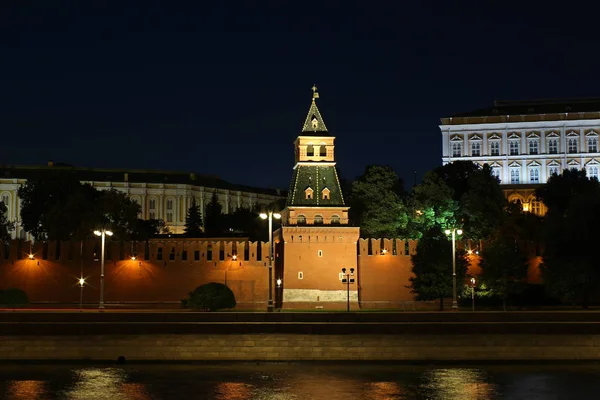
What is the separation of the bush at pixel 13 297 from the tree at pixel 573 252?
3146 centimetres

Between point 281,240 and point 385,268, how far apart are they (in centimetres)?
700

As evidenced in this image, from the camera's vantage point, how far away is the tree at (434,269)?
61469 mm

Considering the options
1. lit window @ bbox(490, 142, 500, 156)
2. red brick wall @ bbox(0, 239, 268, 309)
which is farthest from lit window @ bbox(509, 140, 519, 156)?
red brick wall @ bbox(0, 239, 268, 309)

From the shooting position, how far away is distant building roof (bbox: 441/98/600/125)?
117250mm

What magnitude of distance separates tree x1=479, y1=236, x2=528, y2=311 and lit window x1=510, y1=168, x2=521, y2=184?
55624mm

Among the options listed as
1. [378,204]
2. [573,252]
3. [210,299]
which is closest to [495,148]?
[378,204]

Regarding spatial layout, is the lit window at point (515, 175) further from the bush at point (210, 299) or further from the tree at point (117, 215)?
the bush at point (210, 299)

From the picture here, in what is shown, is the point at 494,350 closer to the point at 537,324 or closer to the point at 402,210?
the point at 537,324

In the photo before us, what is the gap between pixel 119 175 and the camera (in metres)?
152

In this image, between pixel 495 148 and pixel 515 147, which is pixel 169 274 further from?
pixel 515 147

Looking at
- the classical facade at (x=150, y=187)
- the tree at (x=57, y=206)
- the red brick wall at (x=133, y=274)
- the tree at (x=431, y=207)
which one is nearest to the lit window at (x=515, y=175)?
the tree at (x=431, y=207)

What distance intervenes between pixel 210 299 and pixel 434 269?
1478cm

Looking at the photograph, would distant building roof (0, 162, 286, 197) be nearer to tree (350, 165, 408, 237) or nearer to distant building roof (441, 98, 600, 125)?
distant building roof (441, 98, 600, 125)

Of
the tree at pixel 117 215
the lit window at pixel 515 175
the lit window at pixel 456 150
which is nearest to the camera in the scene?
the tree at pixel 117 215
